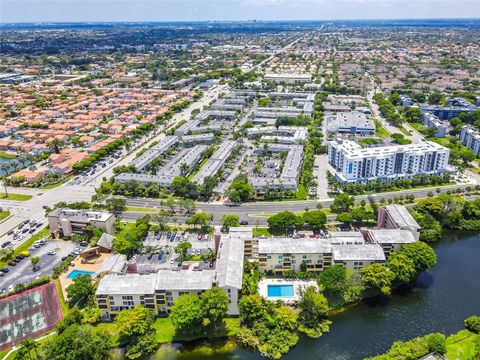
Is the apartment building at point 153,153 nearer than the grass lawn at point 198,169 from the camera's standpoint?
No

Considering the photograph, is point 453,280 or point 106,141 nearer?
point 453,280

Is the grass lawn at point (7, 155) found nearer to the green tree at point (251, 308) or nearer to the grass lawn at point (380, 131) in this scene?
the green tree at point (251, 308)

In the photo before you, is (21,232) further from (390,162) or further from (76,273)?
(390,162)

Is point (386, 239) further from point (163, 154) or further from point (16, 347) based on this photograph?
point (163, 154)

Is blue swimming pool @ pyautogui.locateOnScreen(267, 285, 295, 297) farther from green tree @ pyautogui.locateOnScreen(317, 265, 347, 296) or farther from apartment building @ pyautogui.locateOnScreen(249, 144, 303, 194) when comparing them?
Result: apartment building @ pyautogui.locateOnScreen(249, 144, 303, 194)

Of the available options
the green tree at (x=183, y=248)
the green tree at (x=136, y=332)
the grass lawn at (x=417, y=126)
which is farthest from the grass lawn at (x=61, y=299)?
the grass lawn at (x=417, y=126)

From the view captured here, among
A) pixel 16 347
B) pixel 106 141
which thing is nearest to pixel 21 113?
pixel 106 141

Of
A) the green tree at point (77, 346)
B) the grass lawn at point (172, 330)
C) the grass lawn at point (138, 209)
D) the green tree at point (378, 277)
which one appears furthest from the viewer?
the grass lawn at point (138, 209)
